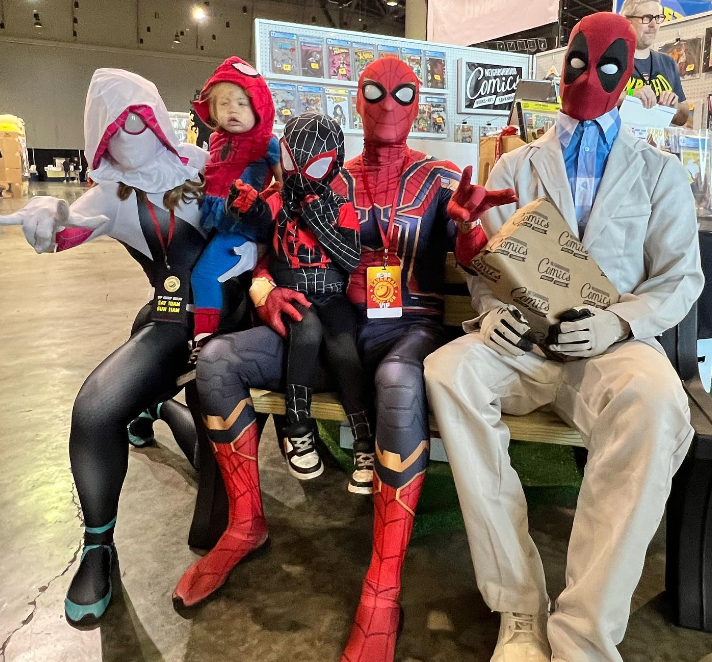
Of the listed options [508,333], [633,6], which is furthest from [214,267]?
[633,6]

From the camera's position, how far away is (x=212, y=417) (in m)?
1.61

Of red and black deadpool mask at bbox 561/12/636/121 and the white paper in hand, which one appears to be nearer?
red and black deadpool mask at bbox 561/12/636/121

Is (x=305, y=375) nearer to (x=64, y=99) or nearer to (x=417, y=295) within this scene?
(x=417, y=295)

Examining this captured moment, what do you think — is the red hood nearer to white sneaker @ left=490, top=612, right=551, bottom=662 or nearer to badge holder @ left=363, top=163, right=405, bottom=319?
badge holder @ left=363, top=163, right=405, bottom=319

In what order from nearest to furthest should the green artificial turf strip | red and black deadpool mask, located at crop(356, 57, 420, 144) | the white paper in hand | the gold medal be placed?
red and black deadpool mask, located at crop(356, 57, 420, 144), the gold medal, the green artificial turf strip, the white paper in hand

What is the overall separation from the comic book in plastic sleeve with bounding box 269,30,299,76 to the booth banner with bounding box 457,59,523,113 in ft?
3.06

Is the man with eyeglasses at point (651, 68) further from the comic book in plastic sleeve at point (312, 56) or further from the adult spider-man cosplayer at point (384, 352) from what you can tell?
the comic book in plastic sleeve at point (312, 56)

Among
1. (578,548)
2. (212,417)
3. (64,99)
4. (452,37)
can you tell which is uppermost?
(64,99)

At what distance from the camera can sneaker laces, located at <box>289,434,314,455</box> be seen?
1.57 metres

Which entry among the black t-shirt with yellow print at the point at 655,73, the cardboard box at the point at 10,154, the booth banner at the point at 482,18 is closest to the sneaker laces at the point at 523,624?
the black t-shirt with yellow print at the point at 655,73

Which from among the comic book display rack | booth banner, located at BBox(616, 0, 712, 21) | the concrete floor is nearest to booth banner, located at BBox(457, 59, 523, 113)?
the comic book display rack

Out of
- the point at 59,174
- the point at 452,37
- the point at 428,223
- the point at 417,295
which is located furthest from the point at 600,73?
the point at 59,174

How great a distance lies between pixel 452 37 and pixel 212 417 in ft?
15.2

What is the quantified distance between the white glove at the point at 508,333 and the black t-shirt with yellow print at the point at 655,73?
1994mm
